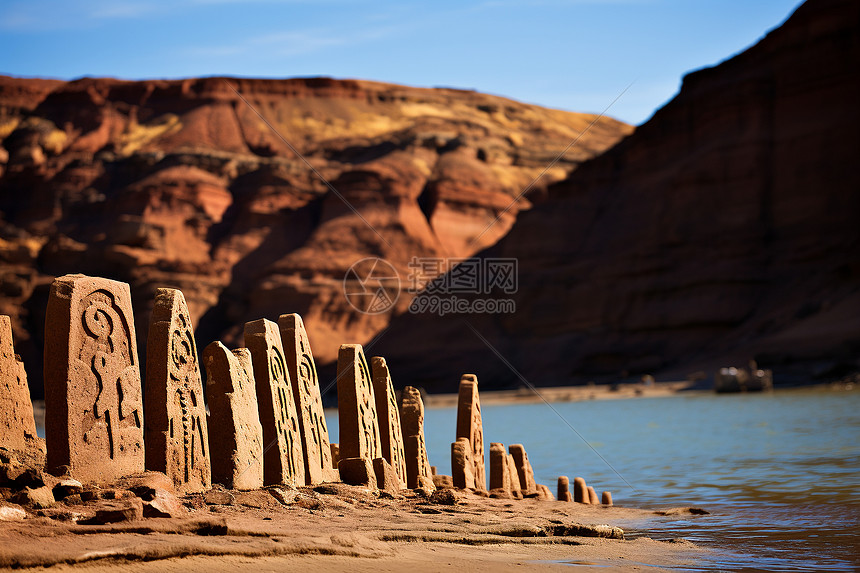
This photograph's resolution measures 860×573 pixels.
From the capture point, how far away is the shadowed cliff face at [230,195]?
204 ft

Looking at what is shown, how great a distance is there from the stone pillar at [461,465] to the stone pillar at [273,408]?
2780 millimetres

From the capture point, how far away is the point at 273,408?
800 centimetres

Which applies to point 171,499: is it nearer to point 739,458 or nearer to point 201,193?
point 739,458

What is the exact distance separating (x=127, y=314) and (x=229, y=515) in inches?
65.9

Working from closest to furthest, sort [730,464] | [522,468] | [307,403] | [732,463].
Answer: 1. [307,403]
2. [522,468]
3. [730,464]
4. [732,463]

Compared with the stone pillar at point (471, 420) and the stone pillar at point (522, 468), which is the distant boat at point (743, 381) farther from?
the stone pillar at point (471, 420)

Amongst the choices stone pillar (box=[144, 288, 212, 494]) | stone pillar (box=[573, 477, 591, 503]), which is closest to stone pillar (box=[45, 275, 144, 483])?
stone pillar (box=[144, 288, 212, 494])

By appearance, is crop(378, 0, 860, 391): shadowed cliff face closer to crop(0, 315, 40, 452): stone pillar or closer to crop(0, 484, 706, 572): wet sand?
crop(0, 484, 706, 572): wet sand

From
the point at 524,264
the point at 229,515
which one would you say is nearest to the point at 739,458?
the point at 229,515

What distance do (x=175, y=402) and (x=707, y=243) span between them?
51066mm

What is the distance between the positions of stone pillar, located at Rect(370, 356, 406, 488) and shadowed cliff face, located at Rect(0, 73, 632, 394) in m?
43.9

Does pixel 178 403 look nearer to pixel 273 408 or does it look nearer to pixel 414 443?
pixel 273 408

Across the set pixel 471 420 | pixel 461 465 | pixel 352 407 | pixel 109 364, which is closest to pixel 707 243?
pixel 471 420

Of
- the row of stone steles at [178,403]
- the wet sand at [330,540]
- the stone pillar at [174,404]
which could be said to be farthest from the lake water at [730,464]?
the stone pillar at [174,404]
